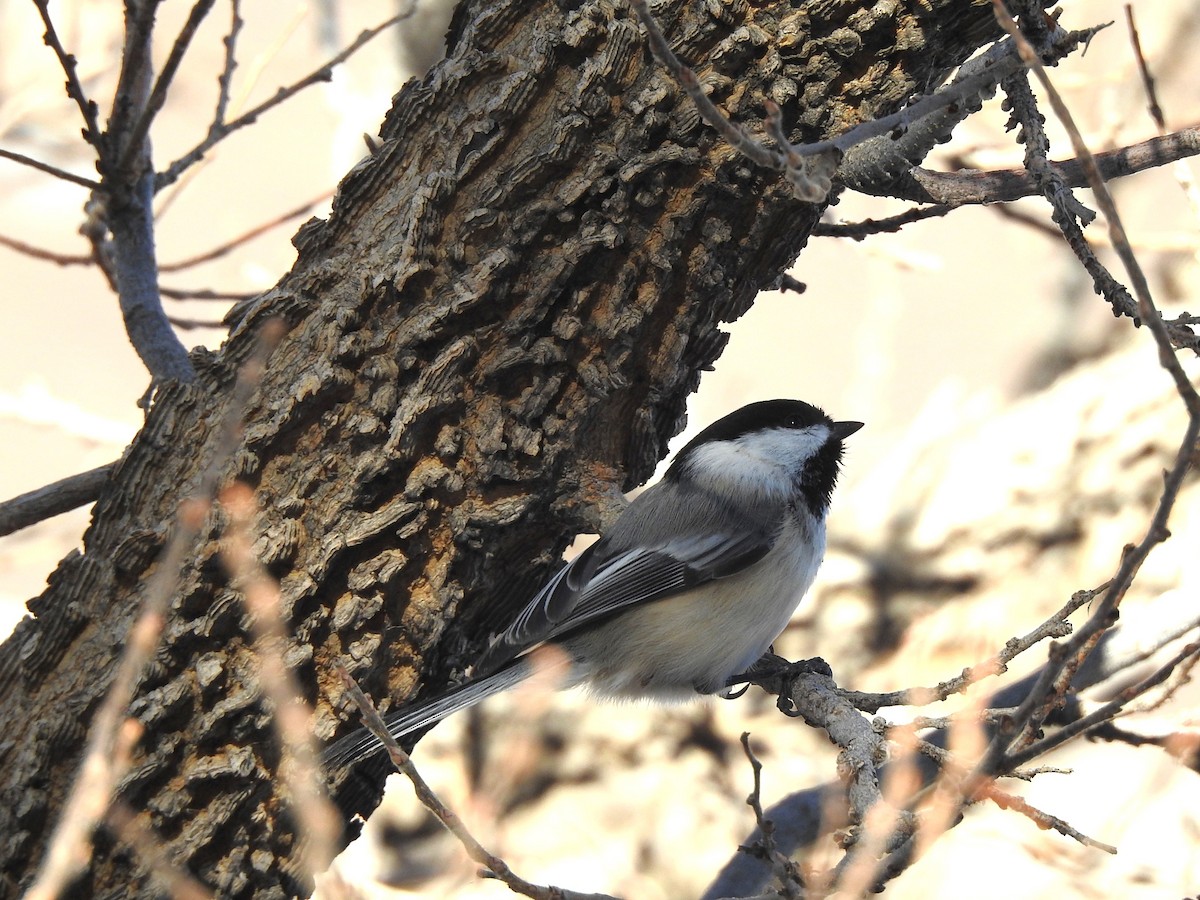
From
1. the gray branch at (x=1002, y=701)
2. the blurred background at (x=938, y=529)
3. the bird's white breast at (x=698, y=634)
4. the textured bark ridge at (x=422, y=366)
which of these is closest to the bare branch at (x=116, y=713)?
the textured bark ridge at (x=422, y=366)

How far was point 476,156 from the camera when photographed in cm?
166

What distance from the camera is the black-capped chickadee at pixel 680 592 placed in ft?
6.98

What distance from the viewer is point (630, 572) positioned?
7.29 feet

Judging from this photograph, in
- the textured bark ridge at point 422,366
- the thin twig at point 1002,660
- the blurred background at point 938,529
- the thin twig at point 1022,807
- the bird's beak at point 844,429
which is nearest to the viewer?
the thin twig at point 1022,807

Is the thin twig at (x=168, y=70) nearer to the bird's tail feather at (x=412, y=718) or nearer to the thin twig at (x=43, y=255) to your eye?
the thin twig at (x=43, y=255)

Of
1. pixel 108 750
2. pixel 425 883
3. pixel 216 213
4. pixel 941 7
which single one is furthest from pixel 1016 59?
pixel 216 213

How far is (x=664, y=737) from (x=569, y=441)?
2.36m

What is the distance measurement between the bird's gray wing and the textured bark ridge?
0.29 metres

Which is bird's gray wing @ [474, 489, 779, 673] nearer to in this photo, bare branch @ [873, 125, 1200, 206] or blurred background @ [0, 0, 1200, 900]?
bare branch @ [873, 125, 1200, 206]

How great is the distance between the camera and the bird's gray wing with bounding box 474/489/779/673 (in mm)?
2053

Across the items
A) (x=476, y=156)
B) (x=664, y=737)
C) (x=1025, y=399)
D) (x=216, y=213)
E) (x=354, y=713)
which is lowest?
(x=664, y=737)

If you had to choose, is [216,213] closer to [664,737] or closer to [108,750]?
[664,737]

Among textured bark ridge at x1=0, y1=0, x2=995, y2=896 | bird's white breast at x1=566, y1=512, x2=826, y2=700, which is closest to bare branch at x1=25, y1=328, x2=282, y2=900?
textured bark ridge at x1=0, y1=0, x2=995, y2=896

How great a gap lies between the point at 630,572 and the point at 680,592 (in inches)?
4.5
